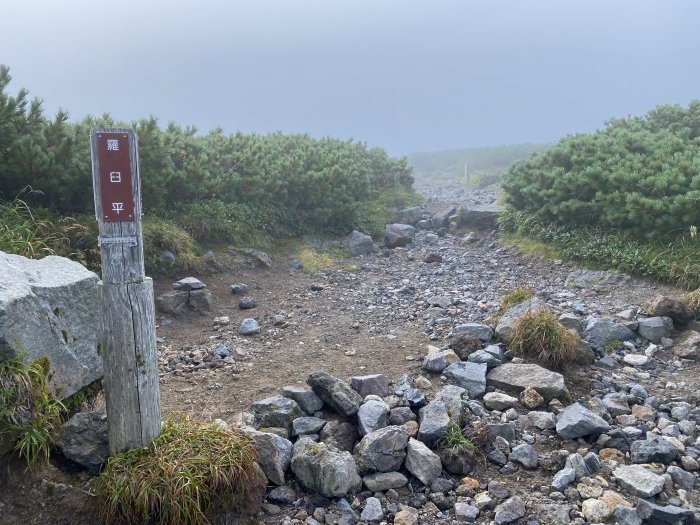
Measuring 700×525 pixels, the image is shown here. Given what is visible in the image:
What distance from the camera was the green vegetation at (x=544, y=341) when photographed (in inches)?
284

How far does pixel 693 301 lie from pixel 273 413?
6371mm

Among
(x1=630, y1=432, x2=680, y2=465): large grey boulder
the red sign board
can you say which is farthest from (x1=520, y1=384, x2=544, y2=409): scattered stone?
the red sign board

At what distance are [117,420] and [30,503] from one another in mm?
810

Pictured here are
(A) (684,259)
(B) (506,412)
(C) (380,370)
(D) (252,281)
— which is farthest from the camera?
(D) (252,281)

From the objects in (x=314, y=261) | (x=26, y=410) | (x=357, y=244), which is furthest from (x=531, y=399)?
(x=357, y=244)

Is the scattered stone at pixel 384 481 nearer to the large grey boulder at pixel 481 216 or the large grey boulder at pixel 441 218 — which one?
the large grey boulder at pixel 481 216

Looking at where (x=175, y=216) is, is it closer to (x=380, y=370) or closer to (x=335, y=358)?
(x=335, y=358)

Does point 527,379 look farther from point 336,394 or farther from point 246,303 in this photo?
point 246,303

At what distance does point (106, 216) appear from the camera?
13.9ft

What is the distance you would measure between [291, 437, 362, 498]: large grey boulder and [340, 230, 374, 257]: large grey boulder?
987cm

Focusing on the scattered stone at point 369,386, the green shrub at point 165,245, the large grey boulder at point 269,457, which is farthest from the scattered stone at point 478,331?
the green shrub at point 165,245

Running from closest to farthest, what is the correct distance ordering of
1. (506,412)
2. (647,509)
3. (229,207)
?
(647,509)
(506,412)
(229,207)

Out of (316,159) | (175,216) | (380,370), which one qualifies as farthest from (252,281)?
(316,159)

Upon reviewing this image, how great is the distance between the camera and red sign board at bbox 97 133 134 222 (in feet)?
13.6
